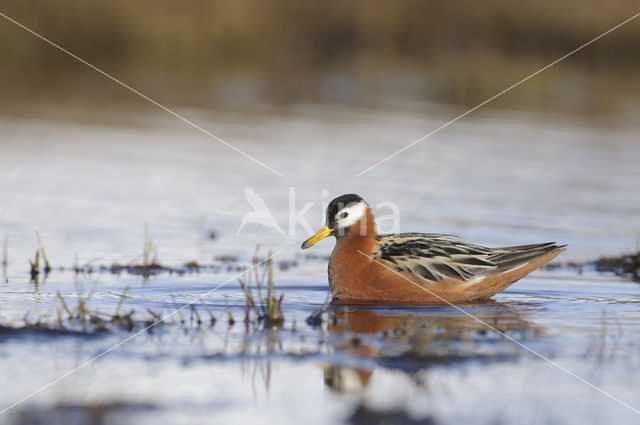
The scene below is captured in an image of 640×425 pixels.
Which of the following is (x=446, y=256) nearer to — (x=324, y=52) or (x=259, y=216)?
(x=259, y=216)

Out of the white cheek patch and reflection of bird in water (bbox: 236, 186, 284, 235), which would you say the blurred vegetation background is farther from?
the white cheek patch

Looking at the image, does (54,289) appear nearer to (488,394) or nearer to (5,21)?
(488,394)

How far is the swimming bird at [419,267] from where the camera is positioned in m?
10.4

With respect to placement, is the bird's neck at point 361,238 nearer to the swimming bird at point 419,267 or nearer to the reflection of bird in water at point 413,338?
the swimming bird at point 419,267

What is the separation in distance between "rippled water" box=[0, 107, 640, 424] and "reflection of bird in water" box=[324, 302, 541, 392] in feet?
0.09

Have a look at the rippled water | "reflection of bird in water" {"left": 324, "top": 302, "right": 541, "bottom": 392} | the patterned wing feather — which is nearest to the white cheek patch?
the patterned wing feather

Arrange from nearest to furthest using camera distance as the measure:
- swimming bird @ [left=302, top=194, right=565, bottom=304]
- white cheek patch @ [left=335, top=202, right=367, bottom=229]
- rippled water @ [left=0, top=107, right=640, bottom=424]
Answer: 1. rippled water @ [left=0, top=107, right=640, bottom=424]
2. swimming bird @ [left=302, top=194, right=565, bottom=304]
3. white cheek patch @ [left=335, top=202, right=367, bottom=229]

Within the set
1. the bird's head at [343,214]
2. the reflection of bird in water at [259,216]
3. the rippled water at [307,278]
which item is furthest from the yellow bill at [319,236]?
the reflection of bird in water at [259,216]

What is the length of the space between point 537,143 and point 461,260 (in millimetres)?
11505

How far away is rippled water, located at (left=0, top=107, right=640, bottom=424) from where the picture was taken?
674cm

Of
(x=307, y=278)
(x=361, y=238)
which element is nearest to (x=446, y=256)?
(x=361, y=238)

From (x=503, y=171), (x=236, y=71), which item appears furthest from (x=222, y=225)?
(x=236, y=71)

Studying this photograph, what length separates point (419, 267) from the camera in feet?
34.4

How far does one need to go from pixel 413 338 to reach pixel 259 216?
6.98 meters
